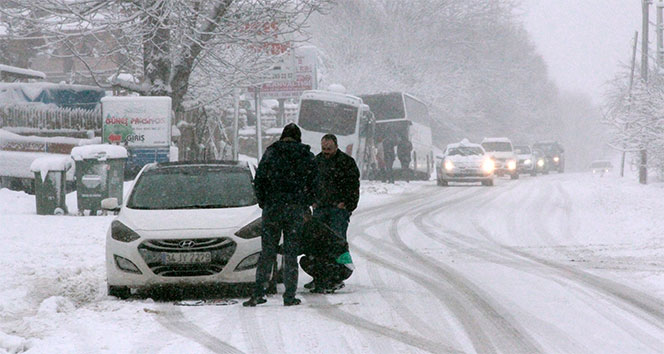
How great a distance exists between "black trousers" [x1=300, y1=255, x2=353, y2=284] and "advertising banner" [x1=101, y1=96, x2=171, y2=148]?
1052 cm

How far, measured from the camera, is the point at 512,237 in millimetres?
16203

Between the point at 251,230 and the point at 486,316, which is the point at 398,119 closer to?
the point at 251,230

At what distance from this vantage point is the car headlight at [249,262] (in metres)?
9.11

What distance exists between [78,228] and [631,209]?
12.5 meters

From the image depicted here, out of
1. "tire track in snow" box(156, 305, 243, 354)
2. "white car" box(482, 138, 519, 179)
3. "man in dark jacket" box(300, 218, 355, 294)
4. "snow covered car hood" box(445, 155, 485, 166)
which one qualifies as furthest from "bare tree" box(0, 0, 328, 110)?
"white car" box(482, 138, 519, 179)

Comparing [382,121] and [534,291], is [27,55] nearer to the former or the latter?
[382,121]

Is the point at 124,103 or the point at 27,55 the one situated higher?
the point at 27,55

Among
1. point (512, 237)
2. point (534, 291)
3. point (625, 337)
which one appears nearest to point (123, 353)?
point (625, 337)

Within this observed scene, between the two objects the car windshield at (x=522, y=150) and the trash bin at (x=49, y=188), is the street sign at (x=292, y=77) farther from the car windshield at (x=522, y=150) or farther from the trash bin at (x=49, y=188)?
the trash bin at (x=49, y=188)

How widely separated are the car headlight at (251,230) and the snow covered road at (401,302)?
2.19ft

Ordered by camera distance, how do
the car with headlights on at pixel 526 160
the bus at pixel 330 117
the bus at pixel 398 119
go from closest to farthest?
1. the bus at pixel 330 117
2. the bus at pixel 398 119
3. the car with headlights on at pixel 526 160

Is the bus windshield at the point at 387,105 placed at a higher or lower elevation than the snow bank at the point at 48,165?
higher

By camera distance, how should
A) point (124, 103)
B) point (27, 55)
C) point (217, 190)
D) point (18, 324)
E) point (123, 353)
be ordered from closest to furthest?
point (123, 353) → point (18, 324) → point (217, 190) → point (124, 103) → point (27, 55)

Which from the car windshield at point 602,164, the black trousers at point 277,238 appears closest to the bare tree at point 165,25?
the black trousers at point 277,238
